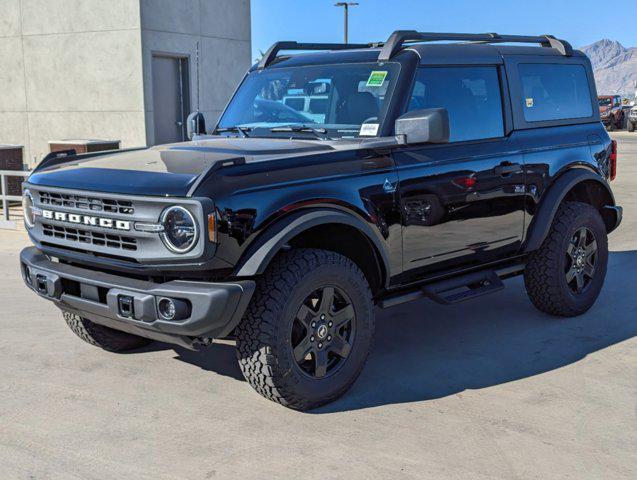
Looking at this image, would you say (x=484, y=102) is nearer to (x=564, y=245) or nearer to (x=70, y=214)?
(x=564, y=245)

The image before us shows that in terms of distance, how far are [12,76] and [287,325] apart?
15309mm

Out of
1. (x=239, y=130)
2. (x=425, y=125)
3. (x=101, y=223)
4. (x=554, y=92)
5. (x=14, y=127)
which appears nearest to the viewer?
(x=101, y=223)

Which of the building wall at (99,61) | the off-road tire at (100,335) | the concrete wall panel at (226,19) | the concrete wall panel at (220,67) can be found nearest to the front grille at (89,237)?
the off-road tire at (100,335)

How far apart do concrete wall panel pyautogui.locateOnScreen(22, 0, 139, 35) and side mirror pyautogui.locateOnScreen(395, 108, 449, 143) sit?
12489mm

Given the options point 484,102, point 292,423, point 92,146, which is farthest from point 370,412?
point 92,146

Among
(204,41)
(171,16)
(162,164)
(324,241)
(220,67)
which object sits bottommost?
(324,241)

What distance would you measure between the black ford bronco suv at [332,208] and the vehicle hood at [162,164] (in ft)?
0.06

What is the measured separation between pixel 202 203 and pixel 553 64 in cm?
354

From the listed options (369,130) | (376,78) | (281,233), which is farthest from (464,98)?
(281,233)

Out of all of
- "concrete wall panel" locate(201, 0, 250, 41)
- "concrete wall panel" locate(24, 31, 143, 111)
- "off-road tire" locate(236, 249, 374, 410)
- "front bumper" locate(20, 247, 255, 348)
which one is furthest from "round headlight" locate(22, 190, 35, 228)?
"concrete wall panel" locate(201, 0, 250, 41)

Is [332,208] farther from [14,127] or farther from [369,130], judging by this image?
[14,127]

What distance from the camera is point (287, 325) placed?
411 cm

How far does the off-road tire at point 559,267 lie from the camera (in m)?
5.87

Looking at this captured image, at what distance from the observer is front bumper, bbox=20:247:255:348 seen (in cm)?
379
